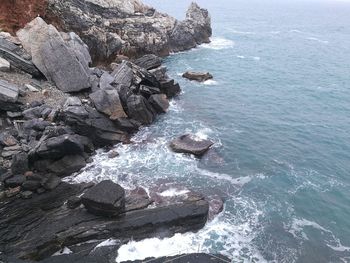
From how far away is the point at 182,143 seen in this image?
126 ft

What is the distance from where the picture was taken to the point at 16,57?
137 feet

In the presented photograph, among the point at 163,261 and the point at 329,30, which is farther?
the point at 329,30

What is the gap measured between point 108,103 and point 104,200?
53.6 feet

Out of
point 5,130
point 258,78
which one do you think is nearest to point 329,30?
point 258,78

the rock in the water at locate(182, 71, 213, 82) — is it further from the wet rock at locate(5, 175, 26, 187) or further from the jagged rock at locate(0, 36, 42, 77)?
the wet rock at locate(5, 175, 26, 187)

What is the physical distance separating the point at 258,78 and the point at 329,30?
82570mm

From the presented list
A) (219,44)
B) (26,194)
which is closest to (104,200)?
(26,194)

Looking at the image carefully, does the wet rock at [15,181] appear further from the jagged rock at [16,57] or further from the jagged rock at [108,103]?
the jagged rock at [16,57]

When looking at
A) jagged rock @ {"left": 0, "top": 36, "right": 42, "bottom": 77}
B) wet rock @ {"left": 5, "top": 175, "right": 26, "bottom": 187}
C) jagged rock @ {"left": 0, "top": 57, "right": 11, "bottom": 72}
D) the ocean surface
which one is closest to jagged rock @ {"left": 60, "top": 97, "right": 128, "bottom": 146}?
the ocean surface

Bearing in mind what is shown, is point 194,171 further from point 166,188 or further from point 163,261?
point 163,261

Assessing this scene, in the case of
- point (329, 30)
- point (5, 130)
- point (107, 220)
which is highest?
point (5, 130)

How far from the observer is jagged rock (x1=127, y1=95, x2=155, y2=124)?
41.7 m

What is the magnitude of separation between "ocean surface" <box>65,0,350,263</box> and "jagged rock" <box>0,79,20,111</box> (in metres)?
9.83

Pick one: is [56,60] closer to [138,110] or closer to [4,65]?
[4,65]
